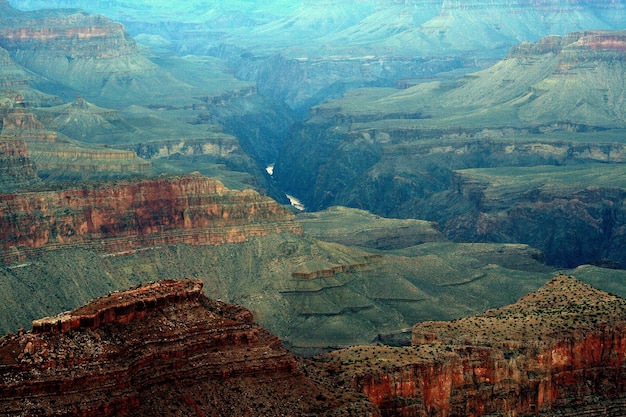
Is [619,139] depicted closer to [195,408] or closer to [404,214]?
[404,214]

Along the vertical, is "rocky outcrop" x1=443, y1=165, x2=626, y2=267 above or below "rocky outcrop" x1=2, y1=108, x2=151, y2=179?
below

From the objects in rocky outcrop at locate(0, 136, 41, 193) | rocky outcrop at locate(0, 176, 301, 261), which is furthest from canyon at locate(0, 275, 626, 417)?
→ rocky outcrop at locate(0, 136, 41, 193)

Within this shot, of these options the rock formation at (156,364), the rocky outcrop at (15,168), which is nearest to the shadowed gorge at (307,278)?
the rock formation at (156,364)

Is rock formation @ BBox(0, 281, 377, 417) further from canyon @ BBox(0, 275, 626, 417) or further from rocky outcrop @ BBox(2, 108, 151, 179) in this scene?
rocky outcrop @ BBox(2, 108, 151, 179)

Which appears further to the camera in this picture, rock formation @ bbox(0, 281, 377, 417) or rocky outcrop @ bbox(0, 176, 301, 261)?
rocky outcrop @ bbox(0, 176, 301, 261)

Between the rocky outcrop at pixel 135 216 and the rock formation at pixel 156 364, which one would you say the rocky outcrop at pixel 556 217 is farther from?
the rock formation at pixel 156 364

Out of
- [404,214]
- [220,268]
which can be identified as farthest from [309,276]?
[404,214]
